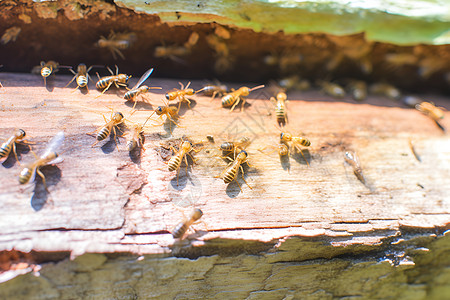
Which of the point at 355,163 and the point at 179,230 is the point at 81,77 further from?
the point at 355,163

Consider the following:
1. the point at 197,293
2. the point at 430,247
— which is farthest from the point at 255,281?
the point at 430,247

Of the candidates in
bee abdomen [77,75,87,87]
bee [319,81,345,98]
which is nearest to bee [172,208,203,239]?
bee abdomen [77,75,87,87]

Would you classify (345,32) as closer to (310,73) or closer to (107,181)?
(310,73)

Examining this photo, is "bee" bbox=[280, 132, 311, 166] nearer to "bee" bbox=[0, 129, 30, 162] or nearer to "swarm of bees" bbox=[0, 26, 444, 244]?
"swarm of bees" bbox=[0, 26, 444, 244]

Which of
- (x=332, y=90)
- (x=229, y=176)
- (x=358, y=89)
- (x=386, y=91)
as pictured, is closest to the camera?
(x=229, y=176)

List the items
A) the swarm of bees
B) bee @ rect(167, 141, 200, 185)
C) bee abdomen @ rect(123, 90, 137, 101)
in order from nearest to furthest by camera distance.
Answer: the swarm of bees → bee @ rect(167, 141, 200, 185) → bee abdomen @ rect(123, 90, 137, 101)

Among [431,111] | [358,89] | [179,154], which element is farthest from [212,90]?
[431,111]

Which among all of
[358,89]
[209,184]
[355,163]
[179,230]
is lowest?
[179,230]
